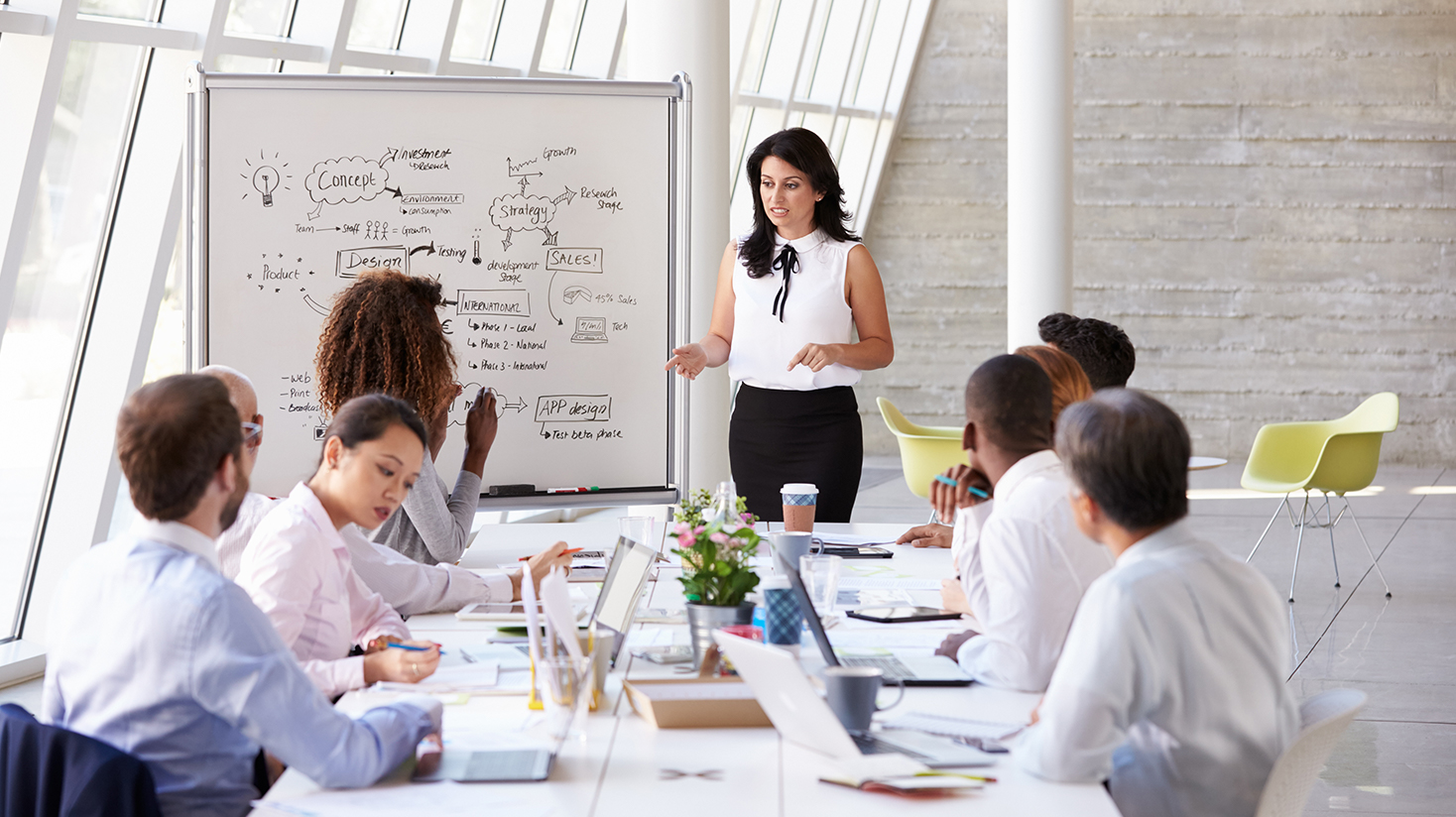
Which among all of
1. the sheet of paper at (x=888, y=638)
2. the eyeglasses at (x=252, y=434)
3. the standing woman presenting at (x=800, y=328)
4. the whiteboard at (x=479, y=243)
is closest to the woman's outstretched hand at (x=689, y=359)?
the standing woman presenting at (x=800, y=328)

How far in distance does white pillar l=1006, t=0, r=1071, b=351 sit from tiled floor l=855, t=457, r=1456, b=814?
1.78 metres

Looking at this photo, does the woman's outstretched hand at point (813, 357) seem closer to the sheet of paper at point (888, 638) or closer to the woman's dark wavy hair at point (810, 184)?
the woman's dark wavy hair at point (810, 184)

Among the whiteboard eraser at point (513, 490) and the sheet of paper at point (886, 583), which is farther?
the whiteboard eraser at point (513, 490)

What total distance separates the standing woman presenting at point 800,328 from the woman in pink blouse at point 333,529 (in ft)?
5.25

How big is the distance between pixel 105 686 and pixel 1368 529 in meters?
8.47

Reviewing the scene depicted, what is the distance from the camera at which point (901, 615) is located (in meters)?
2.36

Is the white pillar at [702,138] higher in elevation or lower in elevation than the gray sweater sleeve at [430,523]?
higher

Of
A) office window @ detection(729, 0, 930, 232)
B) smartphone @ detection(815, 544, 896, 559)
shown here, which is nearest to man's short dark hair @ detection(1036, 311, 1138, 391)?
smartphone @ detection(815, 544, 896, 559)

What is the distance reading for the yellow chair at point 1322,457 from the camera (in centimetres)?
637

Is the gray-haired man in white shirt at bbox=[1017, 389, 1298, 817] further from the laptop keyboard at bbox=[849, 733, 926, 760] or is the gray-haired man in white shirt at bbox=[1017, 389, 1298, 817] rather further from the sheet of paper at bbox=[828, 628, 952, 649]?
the sheet of paper at bbox=[828, 628, 952, 649]

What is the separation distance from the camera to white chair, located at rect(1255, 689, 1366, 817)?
1.58 m

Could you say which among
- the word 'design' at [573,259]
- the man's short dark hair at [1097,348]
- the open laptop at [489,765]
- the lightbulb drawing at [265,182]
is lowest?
the open laptop at [489,765]

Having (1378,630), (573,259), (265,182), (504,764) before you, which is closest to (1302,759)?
(504,764)

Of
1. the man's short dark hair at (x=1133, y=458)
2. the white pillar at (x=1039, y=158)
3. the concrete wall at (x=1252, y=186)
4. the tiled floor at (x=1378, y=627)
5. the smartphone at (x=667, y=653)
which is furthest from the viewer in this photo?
the concrete wall at (x=1252, y=186)
